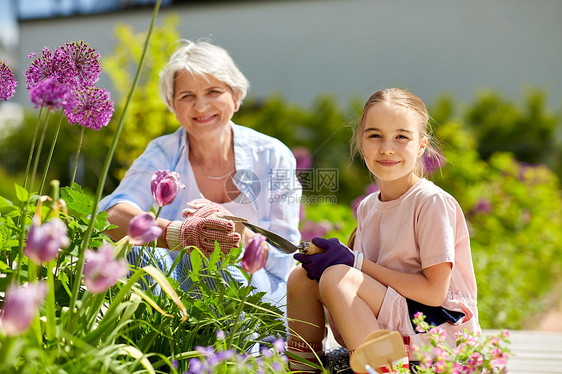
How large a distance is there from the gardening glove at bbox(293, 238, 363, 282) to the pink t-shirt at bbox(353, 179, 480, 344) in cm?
12

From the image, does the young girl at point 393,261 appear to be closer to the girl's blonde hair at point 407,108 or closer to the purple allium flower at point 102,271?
the girl's blonde hair at point 407,108

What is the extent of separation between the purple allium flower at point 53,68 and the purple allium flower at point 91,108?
7 cm

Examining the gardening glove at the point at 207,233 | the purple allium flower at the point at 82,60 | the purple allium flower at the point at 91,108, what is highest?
the purple allium flower at the point at 82,60

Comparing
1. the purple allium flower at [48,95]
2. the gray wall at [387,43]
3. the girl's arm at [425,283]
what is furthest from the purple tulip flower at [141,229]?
the gray wall at [387,43]

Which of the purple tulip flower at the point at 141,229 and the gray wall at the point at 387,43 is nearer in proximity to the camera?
the purple tulip flower at the point at 141,229

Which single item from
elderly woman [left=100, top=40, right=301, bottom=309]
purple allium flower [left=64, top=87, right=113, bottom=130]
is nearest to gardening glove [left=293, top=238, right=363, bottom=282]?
elderly woman [left=100, top=40, right=301, bottom=309]

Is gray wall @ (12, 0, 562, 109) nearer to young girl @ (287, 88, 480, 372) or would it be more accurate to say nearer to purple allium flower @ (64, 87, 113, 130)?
young girl @ (287, 88, 480, 372)

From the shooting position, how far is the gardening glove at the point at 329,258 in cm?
149

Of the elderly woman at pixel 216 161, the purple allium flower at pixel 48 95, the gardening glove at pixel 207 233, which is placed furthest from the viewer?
the elderly woman at pixel 216 161

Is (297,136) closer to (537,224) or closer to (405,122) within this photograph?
(537,224)

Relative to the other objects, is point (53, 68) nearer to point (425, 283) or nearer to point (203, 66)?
point (203, 66)

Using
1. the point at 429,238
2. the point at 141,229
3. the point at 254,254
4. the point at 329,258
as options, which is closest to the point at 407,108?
the point at 429,238

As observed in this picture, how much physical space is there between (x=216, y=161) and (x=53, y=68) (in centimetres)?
106

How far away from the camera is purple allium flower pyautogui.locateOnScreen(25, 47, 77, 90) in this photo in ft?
4.13
